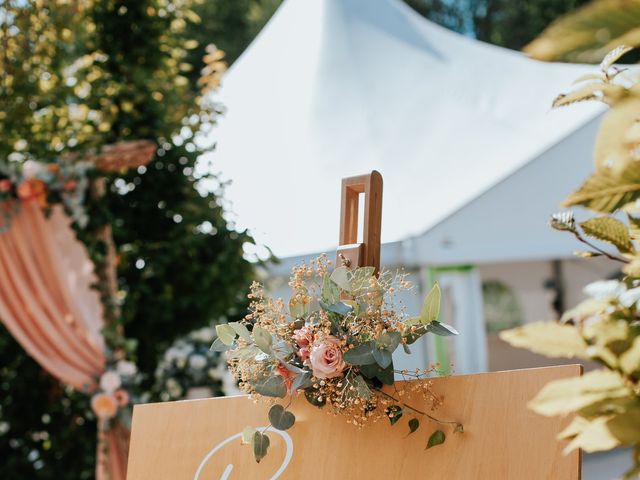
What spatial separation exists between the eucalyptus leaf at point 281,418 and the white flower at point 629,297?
0.69 m

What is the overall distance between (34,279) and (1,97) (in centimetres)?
120

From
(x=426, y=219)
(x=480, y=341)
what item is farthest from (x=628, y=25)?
(x=480, y=341)

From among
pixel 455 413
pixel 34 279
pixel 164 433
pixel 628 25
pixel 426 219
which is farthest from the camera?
pixel 426 219

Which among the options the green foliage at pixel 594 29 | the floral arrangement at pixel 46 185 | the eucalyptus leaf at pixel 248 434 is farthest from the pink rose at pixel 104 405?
the green foliage at pixel 594 29

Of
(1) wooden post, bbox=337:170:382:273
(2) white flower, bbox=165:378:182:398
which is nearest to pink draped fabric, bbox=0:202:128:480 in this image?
(2) white flower, bbox=165:378:182:398

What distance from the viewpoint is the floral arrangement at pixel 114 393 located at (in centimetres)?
337

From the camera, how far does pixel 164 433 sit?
5.18 feet

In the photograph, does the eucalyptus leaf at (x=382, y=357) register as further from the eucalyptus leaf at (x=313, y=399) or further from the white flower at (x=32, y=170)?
the white flower at (x=32, y=170)

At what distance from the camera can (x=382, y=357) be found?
1.24 metres

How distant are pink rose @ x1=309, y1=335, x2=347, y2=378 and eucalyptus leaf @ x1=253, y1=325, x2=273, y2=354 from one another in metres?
0.09

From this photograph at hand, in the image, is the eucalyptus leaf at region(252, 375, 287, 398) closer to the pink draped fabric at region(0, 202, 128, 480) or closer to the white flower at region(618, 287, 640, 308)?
the white flower at region(618, 287, 640, 308)

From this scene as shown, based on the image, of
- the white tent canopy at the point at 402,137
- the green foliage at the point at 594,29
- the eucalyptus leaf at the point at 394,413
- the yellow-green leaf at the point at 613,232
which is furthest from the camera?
the white tent canopy at the point at 402,137

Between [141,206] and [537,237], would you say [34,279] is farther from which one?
[537,237]

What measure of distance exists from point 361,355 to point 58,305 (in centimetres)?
245
